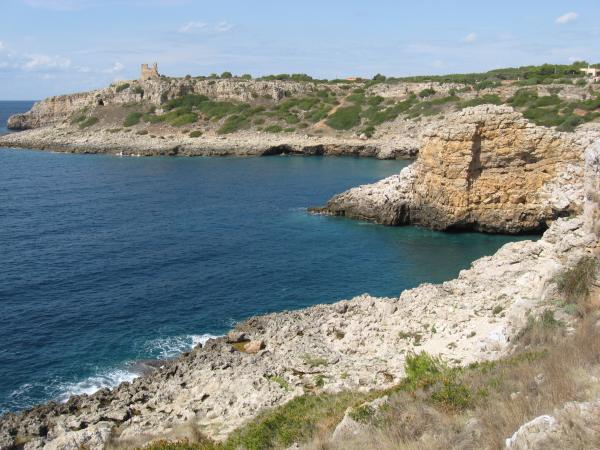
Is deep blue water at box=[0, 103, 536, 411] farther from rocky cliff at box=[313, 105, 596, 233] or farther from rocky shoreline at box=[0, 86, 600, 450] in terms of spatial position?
rocky shoreline at box=[0, 86, 600, 450]

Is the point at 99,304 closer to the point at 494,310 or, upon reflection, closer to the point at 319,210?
the point at 494,310

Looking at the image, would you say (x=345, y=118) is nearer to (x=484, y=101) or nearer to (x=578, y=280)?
(x=484, y=101)

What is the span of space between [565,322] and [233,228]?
31222mm

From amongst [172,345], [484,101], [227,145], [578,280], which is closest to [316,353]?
[172,345]

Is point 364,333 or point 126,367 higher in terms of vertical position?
point 364,333

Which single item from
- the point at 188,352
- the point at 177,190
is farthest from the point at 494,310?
the point at 177,190

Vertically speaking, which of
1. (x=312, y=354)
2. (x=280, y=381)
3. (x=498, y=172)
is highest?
(x=498, y=172)

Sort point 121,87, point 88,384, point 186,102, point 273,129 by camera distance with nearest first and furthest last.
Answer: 1. point 88,384
2. point 273,129
3. point 186,102
4. point 121,87

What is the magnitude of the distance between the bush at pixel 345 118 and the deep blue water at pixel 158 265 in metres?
33.1

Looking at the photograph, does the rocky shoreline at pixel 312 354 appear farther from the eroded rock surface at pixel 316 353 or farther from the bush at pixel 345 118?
the bush at pixel 345 118

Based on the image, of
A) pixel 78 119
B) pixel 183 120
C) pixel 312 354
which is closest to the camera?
pixel 312 354

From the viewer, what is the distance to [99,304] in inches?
1129

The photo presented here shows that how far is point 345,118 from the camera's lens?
95.2 metres

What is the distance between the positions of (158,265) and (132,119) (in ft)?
246
